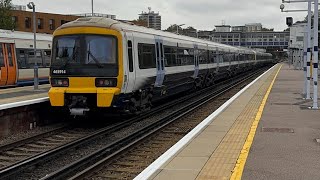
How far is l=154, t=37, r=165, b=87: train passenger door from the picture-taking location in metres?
16.0

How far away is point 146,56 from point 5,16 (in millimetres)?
38133

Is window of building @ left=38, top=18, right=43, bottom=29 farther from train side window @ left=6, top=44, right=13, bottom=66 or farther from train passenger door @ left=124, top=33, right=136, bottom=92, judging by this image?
train passenger door @ left=124, top=33, right=136, bottom=92

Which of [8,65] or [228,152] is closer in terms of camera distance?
[228,152]

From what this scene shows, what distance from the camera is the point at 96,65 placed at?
12.7 meters

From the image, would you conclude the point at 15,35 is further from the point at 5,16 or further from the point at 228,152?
the point at 5,16

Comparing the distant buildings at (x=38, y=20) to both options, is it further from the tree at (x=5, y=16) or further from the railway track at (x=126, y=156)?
the railway track at (x=126, y=156)

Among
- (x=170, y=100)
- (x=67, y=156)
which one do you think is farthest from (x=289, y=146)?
(x=170, y=100)

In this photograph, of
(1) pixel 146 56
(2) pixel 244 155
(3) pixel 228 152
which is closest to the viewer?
(2) pixel 244 155

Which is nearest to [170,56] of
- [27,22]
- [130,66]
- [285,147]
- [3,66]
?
[130,66]

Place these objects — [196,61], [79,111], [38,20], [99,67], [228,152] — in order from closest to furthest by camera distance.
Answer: [228,152] → [79,111] → [99,67] → [196,61] → [38,20]

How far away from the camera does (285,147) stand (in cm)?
876

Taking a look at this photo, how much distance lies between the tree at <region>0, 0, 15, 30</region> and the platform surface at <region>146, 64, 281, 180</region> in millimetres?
39497

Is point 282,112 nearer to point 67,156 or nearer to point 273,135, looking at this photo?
point 273,135

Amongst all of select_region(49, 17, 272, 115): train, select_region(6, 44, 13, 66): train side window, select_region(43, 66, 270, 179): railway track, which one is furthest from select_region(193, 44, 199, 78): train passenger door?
select_region(43, 66, 270, 179): railway track
